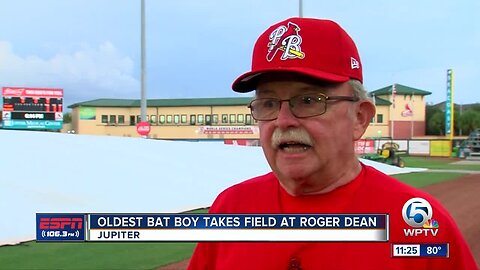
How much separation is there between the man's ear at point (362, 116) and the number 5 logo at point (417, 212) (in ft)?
0.94

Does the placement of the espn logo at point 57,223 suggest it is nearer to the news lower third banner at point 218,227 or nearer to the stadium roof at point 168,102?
the news lower third banner at point 218,227

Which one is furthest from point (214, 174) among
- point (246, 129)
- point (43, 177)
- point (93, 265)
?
point (246, 129)

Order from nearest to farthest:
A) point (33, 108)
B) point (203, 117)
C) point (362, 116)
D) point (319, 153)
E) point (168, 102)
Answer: point (319, 153) → point (362, 116) → point (33, 108) → point (203, 117) → point (168, 102)

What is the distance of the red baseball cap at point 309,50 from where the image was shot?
1.56 m

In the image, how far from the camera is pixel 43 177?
9.54 meters

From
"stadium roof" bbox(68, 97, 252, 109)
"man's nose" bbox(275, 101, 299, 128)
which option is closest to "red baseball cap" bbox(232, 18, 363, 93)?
"man's nose" bbox(275, 101, 299, 128)

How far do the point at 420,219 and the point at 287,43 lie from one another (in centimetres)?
65

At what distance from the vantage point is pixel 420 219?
1.52 metres

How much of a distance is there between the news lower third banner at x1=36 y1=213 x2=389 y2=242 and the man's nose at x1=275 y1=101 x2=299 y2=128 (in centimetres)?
28

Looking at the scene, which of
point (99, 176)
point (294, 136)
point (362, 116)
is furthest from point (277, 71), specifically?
point (99, 176)

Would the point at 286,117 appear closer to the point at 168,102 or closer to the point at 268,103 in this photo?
the point at 268,103

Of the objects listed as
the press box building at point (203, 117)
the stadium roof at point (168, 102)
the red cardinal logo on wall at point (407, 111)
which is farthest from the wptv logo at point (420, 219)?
the red cardinal logo on wall at point (407, 111)

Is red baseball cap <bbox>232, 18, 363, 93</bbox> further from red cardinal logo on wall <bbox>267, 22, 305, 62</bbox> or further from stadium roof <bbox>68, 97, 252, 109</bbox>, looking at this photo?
stadium roof <bbox>68, 97, 252, 109</bbox>

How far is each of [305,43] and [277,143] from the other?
1.04ft
